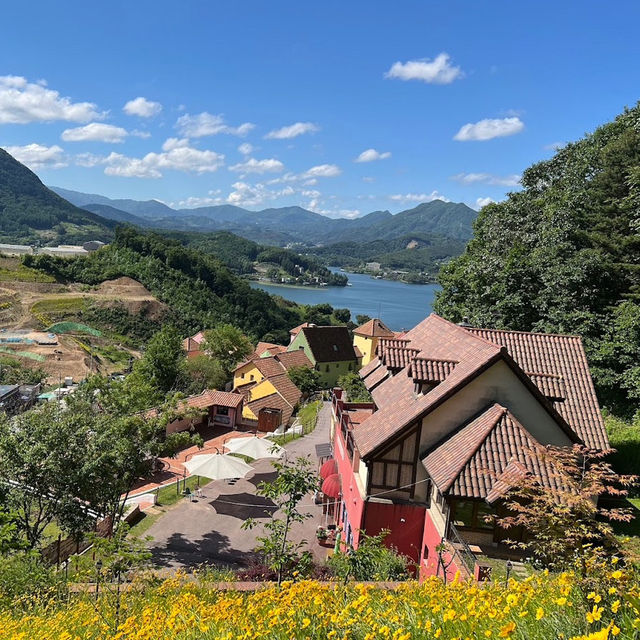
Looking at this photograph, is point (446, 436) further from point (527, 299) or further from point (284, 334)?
point (284, 334)

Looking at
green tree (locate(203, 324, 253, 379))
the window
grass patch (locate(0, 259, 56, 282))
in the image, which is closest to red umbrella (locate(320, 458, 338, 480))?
the window

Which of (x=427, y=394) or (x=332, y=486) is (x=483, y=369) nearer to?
(x=427, y=394)

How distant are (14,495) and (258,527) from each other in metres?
8.36

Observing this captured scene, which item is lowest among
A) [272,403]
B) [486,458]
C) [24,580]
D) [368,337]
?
[272,403]

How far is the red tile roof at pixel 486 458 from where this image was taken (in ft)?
36.4

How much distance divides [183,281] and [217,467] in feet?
344

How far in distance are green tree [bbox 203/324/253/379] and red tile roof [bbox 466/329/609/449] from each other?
39.6m

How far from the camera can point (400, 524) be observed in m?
13.0

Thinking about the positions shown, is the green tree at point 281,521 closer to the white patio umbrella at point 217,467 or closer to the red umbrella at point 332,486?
the red umbrella at point 332,486

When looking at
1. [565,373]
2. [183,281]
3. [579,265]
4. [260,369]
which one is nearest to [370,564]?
[565,373]

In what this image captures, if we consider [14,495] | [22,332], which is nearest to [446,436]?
[14,495]

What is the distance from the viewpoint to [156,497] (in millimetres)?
19719

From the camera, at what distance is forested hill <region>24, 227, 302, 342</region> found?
10556cm

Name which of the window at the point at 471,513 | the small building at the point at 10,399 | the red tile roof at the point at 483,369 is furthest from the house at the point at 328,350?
the window at the point at 471,513
